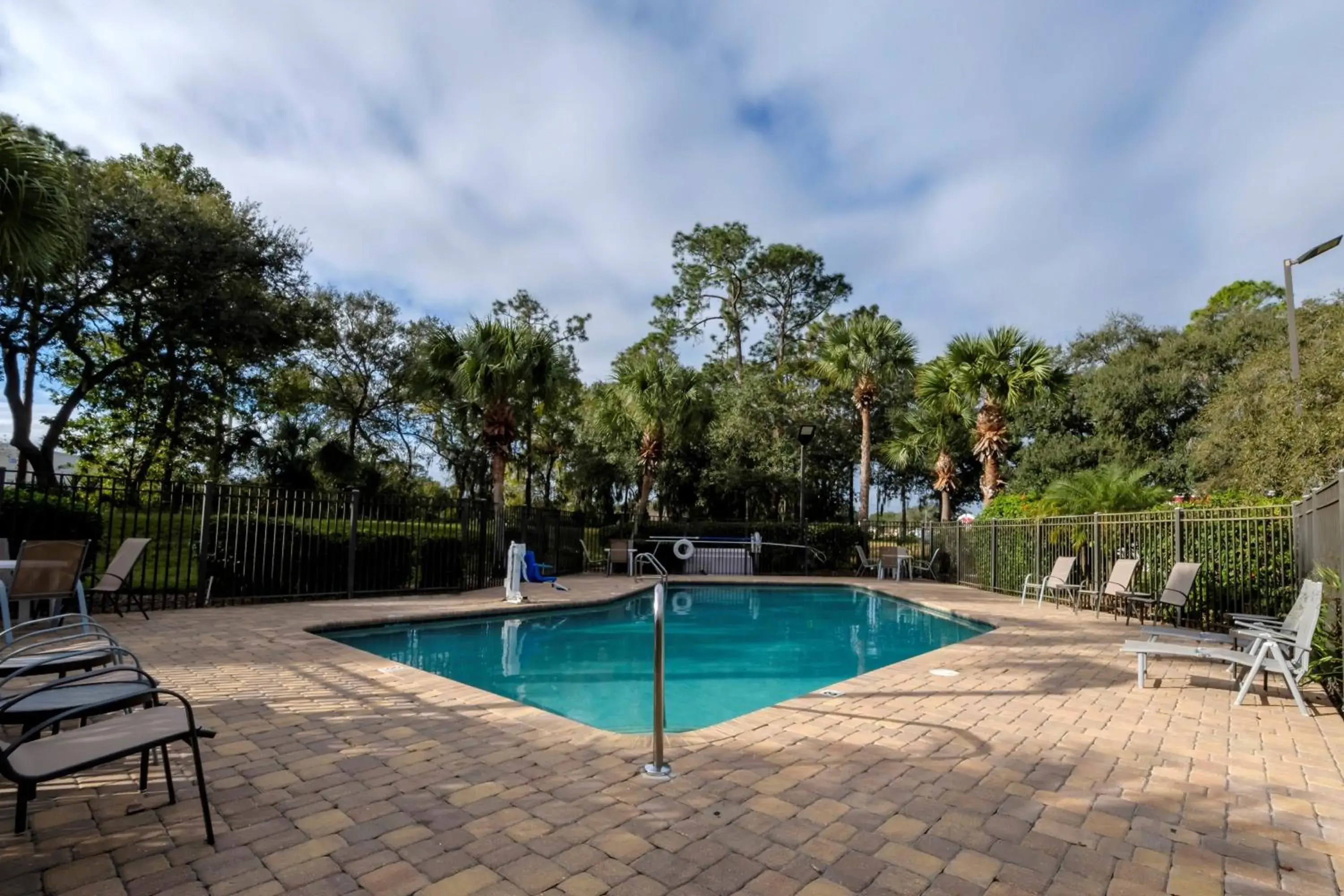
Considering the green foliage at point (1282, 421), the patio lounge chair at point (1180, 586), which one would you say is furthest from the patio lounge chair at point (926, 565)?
the patio lounge chair at point (1180, 586)

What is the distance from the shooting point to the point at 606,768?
10.6 ft

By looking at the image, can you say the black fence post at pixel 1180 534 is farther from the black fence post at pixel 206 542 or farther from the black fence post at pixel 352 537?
the black fence post at pixel 206 542

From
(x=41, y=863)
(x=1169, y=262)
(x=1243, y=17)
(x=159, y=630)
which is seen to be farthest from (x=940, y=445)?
(x=41, y=863)

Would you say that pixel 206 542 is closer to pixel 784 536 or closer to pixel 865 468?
pixel 784 536

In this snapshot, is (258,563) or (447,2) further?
(258,563)

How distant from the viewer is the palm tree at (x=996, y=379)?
1689cm

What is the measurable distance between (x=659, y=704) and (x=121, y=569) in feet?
23.5

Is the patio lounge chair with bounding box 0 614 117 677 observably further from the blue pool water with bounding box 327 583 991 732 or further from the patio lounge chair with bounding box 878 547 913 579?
the patio lounge chair with bounding box 878 547 913 579

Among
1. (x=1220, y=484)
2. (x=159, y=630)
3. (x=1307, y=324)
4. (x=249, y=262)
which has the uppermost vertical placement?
(x=249, y=262)

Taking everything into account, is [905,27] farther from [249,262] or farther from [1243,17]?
[249,262]

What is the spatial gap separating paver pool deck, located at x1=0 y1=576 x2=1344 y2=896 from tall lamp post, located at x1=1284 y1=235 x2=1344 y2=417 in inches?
306

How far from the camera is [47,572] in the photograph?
5.70 meters

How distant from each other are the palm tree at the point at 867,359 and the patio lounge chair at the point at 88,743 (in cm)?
1880

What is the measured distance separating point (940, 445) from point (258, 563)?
20347 mm
